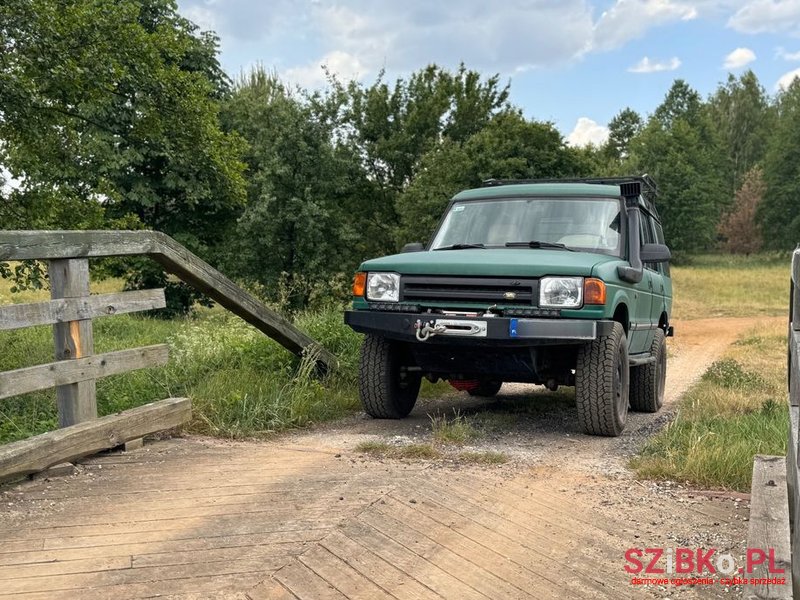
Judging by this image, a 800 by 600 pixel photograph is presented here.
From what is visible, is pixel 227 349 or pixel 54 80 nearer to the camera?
pixel 227 349

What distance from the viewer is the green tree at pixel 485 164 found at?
86.9 feet

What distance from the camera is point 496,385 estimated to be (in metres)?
8.64

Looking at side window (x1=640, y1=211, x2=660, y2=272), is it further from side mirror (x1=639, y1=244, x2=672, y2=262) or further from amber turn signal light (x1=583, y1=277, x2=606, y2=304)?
amber turn signal light (x1=583, y1=277, x2=606, y2=304)

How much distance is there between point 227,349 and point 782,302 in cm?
2640

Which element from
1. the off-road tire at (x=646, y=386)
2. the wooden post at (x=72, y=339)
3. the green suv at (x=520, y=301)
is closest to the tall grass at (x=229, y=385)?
the green suv at (x=520, y=301)

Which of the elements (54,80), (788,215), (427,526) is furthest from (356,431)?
(788,215)

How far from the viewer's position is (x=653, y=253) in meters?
6.77

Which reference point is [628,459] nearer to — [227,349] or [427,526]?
[427,526]

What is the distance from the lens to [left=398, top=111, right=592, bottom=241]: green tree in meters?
26.5

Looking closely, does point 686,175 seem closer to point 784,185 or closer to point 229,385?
point 784,185

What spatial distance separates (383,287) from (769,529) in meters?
3.64

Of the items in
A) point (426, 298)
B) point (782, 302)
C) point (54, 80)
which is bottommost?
point (782, 302)

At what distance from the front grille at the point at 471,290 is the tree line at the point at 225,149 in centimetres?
536

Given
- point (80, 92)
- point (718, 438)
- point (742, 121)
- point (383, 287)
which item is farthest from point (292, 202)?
point (742, 121)
